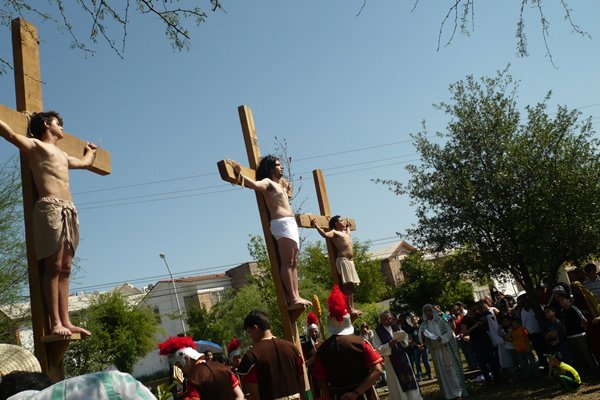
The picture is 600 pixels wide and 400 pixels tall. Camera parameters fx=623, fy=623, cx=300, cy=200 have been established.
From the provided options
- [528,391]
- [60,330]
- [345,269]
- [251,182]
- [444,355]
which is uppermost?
[251,182]

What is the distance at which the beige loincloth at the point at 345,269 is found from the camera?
26.7 ft

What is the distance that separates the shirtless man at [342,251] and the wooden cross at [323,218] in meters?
0.06

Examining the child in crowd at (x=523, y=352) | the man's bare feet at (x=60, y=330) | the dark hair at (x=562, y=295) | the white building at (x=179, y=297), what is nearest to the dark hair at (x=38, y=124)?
the man's bare feet at (x=60, y=330)

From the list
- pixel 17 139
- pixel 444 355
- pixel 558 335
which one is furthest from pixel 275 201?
pixel 558 335

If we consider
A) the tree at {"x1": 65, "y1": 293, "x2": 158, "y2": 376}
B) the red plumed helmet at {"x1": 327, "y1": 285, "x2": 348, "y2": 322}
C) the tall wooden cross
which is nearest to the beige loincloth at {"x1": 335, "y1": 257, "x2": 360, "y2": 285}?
the red plumed helmet at {"x1": 327, "y1": 285, "x2": 348, "y2": 322}

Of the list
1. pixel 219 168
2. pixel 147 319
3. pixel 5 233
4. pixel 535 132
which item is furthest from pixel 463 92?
pixel 147 319

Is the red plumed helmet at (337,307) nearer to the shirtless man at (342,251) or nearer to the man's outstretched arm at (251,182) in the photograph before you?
the man's outstretched arm at (251,182)

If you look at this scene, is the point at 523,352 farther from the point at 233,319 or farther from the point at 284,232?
the point at 233,319

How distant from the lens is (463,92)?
14.2 metres

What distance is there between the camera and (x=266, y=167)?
21.8ft

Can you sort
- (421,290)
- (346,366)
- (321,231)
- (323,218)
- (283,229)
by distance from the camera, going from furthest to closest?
1. (421,290)
2. (323,218)
3. (321,231)
4. (283,229)
5. (346,366)

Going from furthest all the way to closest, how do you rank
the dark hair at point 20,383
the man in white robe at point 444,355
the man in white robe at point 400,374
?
the man in white robe at point 444,355 < the man in white robe at point 400,374 < the dark hair at point 20,383

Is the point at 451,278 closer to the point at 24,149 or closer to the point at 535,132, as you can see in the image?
the point at 535,132

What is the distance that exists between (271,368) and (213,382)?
1.68 feet
